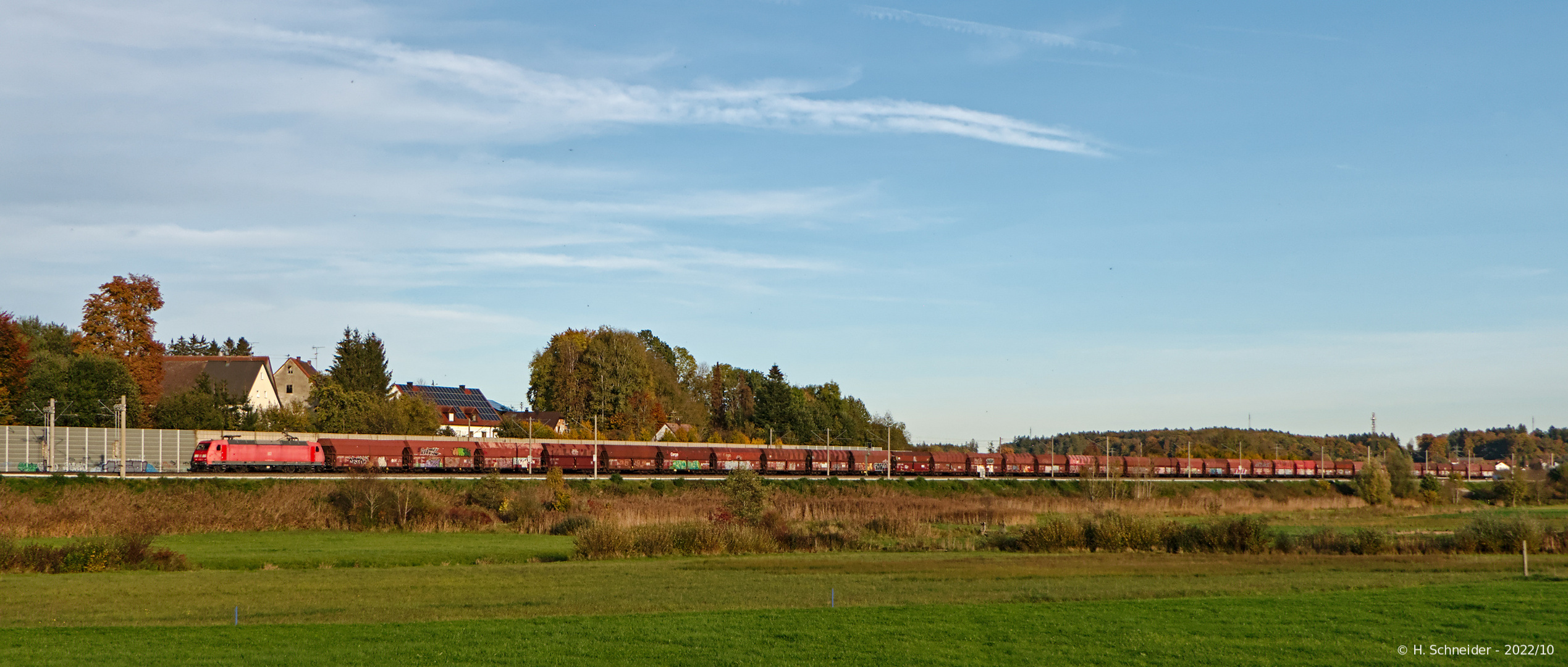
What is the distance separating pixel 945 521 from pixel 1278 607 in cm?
3859

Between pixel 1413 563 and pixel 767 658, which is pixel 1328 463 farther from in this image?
pixel 767 658

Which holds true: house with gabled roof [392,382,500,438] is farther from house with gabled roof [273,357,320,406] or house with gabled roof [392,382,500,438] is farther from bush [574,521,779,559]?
bush [574,521,779,559]

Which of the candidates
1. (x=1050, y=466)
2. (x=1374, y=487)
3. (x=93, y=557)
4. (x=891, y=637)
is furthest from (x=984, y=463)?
(x=891, y=637)

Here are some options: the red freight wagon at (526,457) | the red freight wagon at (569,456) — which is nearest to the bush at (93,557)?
the red freight wagon at (526,457)

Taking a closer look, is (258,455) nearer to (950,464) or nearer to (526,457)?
(526,457)

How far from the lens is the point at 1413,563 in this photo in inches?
1469

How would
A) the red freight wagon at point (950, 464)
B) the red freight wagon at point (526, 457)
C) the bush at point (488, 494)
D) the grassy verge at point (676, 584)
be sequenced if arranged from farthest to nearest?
the red freight wagon at point (950, 464)
the red freight wagon at point (526, 457)
the bush at point (488, 494)
the grassy verge at point (676, 584)

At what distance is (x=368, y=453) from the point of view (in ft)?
254

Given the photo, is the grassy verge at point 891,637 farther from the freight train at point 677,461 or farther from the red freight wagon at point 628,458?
the red freight wagon at point 628,458

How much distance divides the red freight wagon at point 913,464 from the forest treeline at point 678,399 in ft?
26.7

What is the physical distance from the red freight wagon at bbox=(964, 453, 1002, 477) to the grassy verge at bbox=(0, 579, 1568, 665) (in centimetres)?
8477

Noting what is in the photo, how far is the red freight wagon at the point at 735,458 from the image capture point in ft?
312

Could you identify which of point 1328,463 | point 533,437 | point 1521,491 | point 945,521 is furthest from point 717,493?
point 1328,463

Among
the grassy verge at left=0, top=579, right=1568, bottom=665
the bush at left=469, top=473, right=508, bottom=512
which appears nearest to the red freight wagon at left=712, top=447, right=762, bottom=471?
the bush at left=469, top=473, right=508, bottom=512
